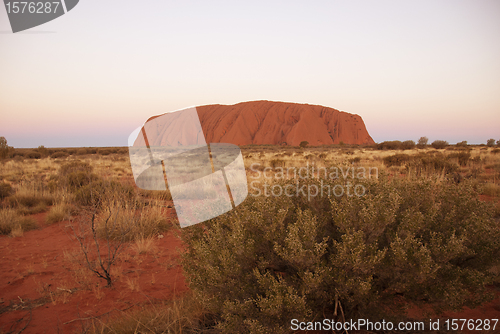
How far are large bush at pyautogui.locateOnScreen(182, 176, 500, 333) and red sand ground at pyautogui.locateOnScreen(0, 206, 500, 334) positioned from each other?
935 mm

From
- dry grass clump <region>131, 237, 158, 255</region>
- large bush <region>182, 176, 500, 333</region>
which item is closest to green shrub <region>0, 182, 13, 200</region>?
dry grass clump <region>131, 237, 158, 255</region>

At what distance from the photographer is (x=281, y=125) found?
251ft

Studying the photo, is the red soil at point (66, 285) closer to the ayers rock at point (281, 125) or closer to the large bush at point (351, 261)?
the large bush at point (351, 261)

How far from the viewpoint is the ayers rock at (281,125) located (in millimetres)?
72688

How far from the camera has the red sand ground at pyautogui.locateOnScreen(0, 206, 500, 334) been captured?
289 centimetres

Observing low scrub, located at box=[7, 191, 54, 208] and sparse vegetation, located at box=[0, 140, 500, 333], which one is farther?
low scrub, located at box=[7, 191, 54, 208]

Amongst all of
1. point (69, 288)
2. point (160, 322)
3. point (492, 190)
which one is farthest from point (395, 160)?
point (69, 288)

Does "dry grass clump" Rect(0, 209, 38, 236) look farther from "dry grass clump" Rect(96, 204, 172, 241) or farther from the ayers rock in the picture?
the ayers rock

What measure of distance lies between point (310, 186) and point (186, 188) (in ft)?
23.5

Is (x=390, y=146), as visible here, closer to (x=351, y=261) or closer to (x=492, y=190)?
(x=492, y=190)

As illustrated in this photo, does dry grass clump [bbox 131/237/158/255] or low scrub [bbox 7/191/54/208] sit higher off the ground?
low scrub [bbox 7/191/54/208]

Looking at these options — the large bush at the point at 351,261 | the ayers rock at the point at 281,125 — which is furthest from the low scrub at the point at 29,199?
the ayers rock at the point at 281,125

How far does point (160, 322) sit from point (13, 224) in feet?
19.6

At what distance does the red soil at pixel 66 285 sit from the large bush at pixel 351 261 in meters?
1.31
